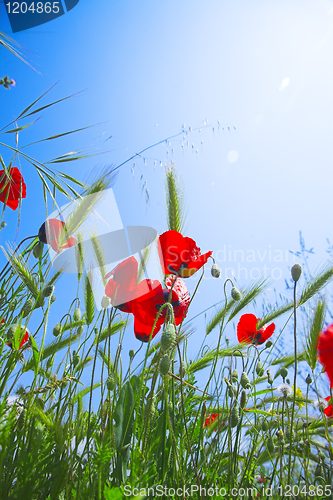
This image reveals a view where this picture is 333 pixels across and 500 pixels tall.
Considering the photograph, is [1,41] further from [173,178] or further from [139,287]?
[139,287]

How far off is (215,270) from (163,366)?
0.39 meters

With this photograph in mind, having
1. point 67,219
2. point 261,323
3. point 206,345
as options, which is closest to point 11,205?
point 67,219

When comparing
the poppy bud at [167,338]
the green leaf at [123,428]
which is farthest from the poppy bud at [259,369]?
the poppy bud at [167,338]

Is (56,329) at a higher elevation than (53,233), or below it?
below

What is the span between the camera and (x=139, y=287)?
86cm

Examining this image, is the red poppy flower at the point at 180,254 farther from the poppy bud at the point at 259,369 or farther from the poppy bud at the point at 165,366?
the poppy bud at the point at 259,369

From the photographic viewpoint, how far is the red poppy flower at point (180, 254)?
2.68 feet

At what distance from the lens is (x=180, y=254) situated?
0.81 m

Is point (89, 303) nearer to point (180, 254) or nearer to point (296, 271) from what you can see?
point (180, 254)

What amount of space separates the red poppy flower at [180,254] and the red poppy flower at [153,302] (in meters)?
0.06

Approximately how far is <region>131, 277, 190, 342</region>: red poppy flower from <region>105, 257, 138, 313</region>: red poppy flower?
0.02 m

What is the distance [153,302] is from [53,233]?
1.22 ft

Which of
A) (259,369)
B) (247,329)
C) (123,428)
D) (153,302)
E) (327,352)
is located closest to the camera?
(327,352)

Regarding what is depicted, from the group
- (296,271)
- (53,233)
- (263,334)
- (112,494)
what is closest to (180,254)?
(296,271)
